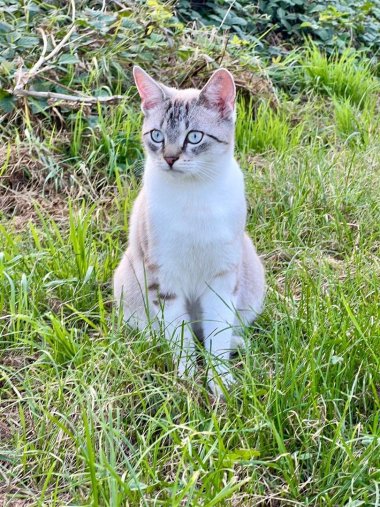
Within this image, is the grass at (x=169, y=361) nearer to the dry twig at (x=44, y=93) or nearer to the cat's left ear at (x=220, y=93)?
the dry twig at (x=44, y=93)

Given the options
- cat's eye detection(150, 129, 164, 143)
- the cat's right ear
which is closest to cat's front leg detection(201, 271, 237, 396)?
cat's eye detection(150, 129, 164, 143)

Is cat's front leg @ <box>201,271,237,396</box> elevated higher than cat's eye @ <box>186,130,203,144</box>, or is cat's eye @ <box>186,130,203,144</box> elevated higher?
cat's eye @ <box>186,130,203,144</box>

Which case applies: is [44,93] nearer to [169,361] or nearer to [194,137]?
[194,137]

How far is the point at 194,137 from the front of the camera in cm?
251

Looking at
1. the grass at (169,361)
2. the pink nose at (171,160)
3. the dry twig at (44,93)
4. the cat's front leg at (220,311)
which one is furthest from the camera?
the dry twig at (44,93)

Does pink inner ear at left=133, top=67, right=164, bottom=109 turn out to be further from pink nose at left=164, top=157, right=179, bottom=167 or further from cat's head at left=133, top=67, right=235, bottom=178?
pink nose at left=164, top=157, right=179, bottom=167

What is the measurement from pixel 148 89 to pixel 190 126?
0.26 meters

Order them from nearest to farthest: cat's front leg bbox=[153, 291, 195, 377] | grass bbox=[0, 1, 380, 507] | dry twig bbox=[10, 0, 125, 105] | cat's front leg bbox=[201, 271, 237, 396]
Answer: grass bbox=[0, 1, 380, 507]
cat's front leg bbox=[153, 291, 195, 377]
cat's front leg bbox=[201, 271, 237, 396]
dry twig bbox=[10, 0, 125, 105]

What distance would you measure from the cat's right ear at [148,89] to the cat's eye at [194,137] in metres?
0.20

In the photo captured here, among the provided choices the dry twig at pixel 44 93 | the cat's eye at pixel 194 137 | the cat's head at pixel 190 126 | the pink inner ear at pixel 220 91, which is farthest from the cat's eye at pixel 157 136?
the dry twig at pixel 44 93

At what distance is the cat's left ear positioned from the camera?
248 cm

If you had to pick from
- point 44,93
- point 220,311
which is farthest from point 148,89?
point 44,93

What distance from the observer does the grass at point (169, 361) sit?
189 cm

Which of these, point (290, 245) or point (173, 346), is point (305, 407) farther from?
point (290, 245)
